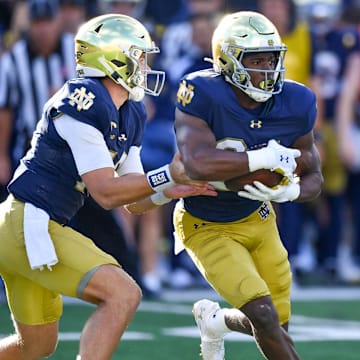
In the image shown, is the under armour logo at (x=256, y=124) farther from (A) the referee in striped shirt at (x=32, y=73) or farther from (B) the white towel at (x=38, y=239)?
(A) the referee in striped shirt at (x=32, y=73)

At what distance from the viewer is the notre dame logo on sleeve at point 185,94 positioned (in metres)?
4.93

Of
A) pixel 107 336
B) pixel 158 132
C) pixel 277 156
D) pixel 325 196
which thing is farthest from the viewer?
pixel 325 196

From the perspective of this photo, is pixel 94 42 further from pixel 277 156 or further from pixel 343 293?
pixel 343 293

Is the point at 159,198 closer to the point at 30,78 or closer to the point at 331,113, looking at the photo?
the point at 30,78

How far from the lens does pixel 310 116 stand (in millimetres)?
5055

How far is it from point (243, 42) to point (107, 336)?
1391 mm

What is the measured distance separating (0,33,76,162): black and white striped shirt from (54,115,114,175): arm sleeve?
3521 millimetres

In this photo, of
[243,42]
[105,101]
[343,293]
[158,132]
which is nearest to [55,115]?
[105,101]

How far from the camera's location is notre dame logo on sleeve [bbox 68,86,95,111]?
4520 millimetres

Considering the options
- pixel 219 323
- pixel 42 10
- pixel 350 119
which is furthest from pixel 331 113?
pixel 219 323

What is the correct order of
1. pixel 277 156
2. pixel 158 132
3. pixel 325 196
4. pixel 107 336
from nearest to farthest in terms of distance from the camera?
pixel 107 336 → pixel 277 156 → pixel 158 132 → pixel 325 196

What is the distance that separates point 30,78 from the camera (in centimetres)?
805

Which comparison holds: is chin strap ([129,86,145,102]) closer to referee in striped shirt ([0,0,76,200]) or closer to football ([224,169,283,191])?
football ([224,169,283,191])

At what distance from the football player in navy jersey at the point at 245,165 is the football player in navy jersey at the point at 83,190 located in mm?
212
